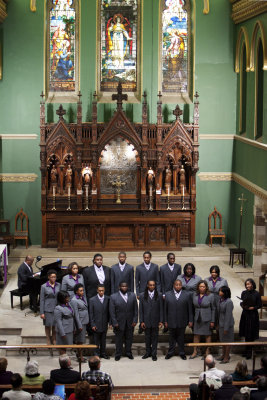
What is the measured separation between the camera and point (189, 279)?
591 inches

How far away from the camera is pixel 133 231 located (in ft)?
70.7

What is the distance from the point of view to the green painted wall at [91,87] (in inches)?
872

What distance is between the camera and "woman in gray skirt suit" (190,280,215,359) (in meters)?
14.4

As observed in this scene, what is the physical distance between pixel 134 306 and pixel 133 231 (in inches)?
287

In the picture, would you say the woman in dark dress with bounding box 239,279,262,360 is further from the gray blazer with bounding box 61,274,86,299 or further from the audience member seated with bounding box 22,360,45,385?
the audience member seated with bounding box 22,360,45,385

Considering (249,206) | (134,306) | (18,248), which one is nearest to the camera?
Answer: (134,306)

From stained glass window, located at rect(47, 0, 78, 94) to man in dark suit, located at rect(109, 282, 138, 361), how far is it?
9.54m

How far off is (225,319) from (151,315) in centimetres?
131

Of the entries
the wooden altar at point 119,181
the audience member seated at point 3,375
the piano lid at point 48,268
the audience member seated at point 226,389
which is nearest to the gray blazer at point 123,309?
the piano lid at point 48,268

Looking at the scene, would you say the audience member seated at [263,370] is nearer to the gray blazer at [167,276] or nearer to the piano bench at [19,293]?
the gray blazer at [167,276]

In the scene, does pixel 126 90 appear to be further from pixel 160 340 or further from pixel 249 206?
pixel 160 340

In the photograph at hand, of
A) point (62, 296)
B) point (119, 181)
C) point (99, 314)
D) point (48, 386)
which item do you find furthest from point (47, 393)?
point (119, 181)

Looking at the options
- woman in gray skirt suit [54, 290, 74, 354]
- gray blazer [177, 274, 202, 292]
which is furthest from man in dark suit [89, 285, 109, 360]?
gray blazer [177, 274, 202, 292]

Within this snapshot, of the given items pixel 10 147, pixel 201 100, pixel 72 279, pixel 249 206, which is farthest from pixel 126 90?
pixel 72 279
